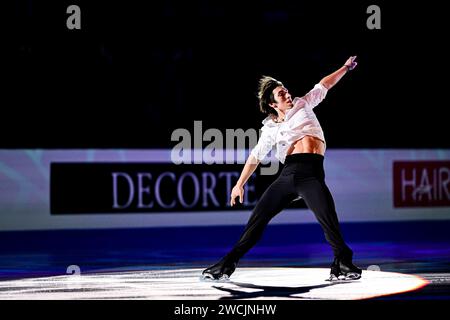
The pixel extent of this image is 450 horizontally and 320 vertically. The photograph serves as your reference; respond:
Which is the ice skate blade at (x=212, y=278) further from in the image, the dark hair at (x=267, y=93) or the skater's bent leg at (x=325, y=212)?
the dark hair at (x=267, y=93)

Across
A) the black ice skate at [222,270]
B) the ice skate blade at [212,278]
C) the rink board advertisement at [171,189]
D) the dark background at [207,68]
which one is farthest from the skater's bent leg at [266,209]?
the dark background at [207,68]

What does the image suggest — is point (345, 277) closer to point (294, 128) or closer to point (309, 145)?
point (309, 145)

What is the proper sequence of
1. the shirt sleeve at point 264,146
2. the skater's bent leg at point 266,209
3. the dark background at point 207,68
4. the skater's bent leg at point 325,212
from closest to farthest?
the skater's bent leg at point 325,212
the skater's bent leg at point 266,209
the shirt sleeve at point 264,146
the dark background at point 207,68

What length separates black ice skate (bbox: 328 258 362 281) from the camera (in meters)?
7.12

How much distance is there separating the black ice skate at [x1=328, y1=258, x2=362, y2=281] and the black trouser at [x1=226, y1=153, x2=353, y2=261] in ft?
0.21

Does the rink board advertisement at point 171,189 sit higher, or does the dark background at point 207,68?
the dark background at point 207,68

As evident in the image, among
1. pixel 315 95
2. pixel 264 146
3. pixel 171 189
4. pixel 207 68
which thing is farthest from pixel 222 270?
pixel 207 68

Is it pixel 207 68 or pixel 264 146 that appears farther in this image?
pixel 207 68

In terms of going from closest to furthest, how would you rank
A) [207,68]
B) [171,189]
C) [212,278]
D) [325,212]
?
[325,212], [212,278], [171,189], [207,68]

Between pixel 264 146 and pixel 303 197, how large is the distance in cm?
56

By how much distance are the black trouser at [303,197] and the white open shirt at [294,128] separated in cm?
16

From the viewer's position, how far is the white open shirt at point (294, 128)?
7.26 m

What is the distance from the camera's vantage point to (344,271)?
7160mm
